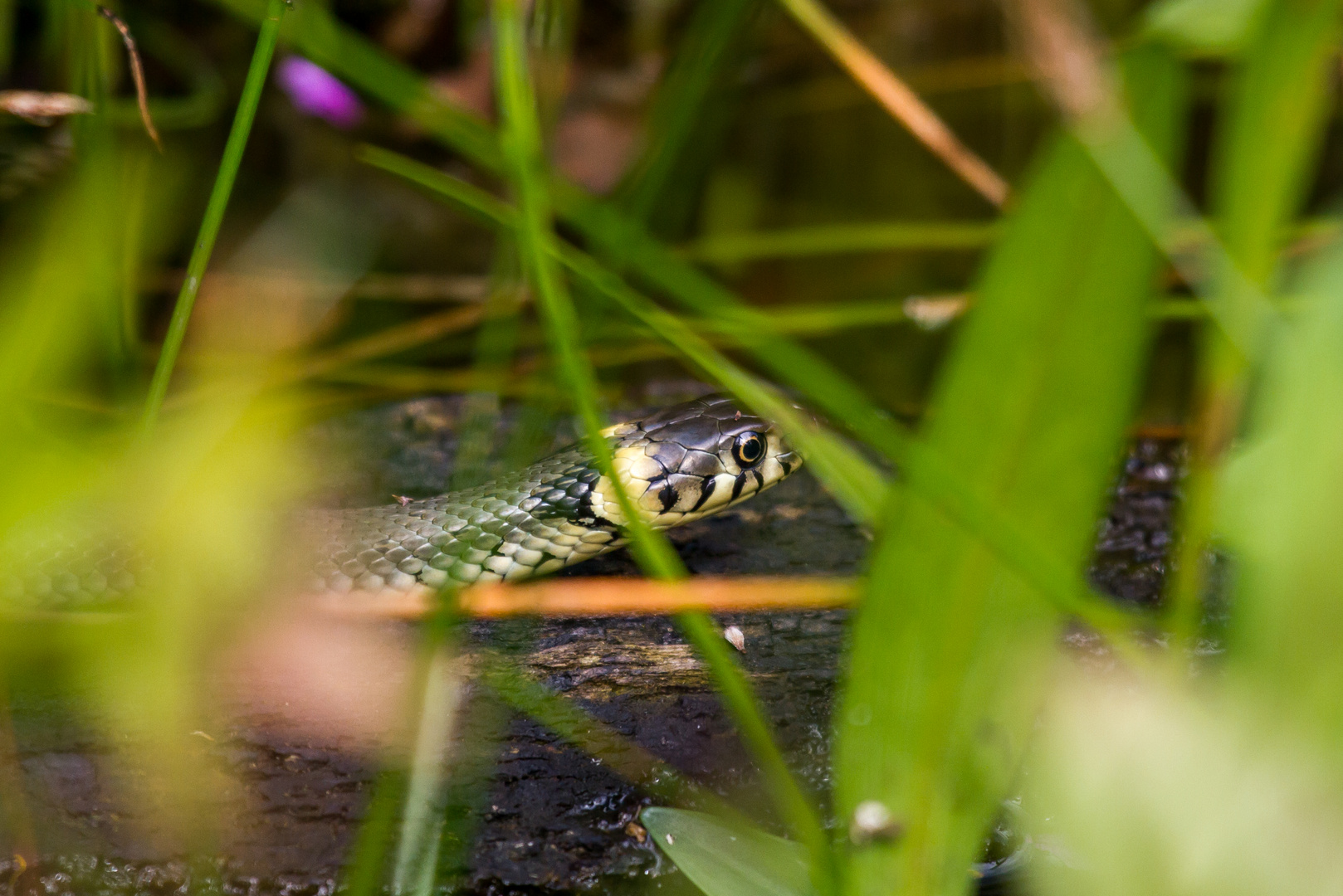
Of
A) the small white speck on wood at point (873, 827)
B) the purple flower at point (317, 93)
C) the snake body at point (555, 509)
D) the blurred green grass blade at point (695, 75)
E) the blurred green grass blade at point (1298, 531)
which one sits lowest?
the small white speck on wood at point (873, 827)

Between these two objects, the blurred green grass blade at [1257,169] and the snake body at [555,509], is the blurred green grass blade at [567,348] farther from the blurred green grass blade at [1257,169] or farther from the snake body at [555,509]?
the snake body at [555,509]

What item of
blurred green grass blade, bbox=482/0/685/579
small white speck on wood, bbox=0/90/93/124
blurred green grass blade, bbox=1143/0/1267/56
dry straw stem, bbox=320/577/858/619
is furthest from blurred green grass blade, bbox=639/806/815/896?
small white speck on wood, bbox=0/90/93/124

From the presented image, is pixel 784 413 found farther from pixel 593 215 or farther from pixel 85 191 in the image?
pixel 85 191

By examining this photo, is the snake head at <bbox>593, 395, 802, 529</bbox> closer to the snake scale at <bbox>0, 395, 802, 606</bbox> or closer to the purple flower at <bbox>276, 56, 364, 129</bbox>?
the snake scale at <bbox>0, 395, 802, 606</bbox>

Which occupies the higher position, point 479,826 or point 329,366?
point 329,366

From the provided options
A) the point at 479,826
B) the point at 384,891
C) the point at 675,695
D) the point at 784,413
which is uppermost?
the point at 784,413

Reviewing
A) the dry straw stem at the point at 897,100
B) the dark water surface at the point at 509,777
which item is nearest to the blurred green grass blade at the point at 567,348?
the dark water surface at the point at 509,777

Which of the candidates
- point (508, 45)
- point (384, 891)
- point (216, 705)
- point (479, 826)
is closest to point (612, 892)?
point (479, 826)
